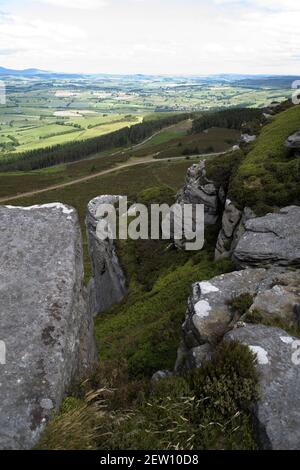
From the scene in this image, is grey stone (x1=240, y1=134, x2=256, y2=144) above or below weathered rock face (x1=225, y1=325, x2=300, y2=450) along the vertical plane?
above

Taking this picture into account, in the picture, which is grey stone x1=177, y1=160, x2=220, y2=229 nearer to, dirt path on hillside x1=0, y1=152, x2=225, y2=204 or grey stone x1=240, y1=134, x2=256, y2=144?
grey stone x1=240, y1=134, x2=256, y2=144

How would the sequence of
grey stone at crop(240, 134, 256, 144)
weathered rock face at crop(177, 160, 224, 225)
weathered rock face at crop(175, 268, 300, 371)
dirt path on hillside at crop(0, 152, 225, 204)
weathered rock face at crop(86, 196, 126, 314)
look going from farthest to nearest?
dirt path on hillside at crop(0, 152, 225, 204), grey stone at crop(240, 134, 256, 144), weathered rock face at crop(86, 196, 126, 314), weathered rock face at crop(177, 160, 224, 225), weathered rock face at crop(175, 268, 300, 371)

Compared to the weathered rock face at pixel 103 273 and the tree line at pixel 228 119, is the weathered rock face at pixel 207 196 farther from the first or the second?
the tree line at pixel 228 119

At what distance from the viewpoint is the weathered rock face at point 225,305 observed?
10.9 m

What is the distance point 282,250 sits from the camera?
16.5m

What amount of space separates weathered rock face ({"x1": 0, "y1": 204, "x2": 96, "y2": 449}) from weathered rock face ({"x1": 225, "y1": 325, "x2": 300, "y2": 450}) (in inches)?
159

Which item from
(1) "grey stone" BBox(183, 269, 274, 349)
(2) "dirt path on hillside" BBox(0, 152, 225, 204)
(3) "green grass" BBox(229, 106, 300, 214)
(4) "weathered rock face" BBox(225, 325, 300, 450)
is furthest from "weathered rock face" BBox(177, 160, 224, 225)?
(2) "dirt path on hillside" BBox(0, 152, 225, 204)

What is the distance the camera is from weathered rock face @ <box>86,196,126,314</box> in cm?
3597

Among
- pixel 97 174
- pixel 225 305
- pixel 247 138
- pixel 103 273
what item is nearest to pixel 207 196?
pixel 247 138

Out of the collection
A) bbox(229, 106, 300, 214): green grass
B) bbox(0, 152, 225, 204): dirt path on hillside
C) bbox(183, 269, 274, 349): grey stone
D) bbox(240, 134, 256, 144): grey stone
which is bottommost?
bbox(0, 152, 225, 204): dirt path on hillside

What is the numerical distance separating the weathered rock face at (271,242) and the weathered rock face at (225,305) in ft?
6.35

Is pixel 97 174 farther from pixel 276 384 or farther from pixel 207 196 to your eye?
pixel 276 384

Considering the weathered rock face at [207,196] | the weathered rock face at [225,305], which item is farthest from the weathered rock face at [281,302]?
the weathered rock face at [207,196]

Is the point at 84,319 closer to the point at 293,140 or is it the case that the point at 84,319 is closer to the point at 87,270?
the point at 293,140
